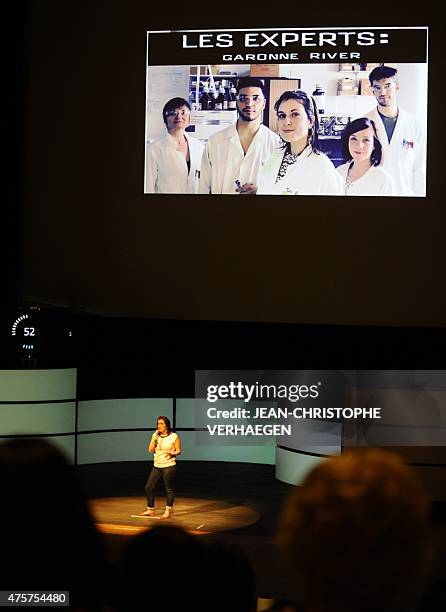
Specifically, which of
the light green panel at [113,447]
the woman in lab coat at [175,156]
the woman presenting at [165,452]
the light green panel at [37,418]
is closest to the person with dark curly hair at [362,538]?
the woman in lab coat at [175,156]

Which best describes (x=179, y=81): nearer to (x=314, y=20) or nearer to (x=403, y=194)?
(x=314, y=20)

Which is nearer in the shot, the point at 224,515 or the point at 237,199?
the point at 237,199

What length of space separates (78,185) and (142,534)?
6101mm

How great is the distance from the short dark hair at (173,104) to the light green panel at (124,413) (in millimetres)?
4101

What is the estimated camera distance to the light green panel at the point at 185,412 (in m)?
10.0

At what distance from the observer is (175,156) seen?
642cm

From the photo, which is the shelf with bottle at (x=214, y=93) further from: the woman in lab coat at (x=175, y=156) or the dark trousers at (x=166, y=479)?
the dark trousers at (x=166, y=479)

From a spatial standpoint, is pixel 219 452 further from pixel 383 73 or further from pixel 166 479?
pixel 383 73

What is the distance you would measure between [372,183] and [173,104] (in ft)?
5.72

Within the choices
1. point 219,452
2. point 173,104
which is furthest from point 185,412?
point 173,104

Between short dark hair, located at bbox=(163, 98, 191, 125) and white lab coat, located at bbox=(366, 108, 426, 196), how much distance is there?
1475 millimetres

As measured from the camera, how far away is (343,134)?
243 inches

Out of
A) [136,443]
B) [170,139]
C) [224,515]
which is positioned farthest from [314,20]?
[136,443]

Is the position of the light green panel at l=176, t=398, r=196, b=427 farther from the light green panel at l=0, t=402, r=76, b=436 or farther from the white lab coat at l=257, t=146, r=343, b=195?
the white lab coat at l=257, t=146, r=343, b=195
